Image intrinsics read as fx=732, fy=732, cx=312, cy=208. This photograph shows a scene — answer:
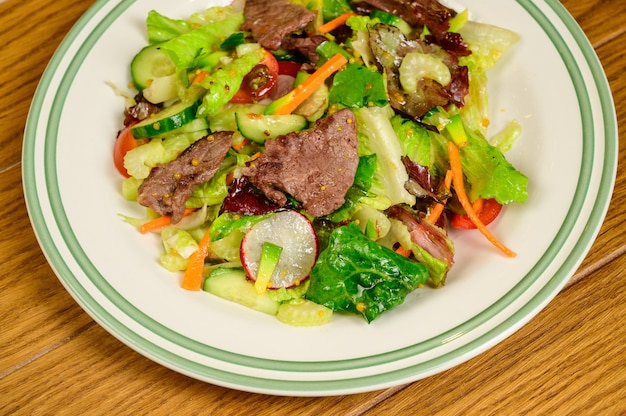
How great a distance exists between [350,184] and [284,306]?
1.84 feet

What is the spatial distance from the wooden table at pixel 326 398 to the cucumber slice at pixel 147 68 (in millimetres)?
818

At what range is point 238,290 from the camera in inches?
109

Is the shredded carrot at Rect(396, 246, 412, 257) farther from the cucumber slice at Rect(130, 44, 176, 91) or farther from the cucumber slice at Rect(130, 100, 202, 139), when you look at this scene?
the cucumber slice at Rect(130, 44, 176, 91)

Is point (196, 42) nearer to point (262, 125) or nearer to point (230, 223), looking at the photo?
point (262, 125)

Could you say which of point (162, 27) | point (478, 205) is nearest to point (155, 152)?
point (162, 27)

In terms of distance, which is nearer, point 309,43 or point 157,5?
point 309,43

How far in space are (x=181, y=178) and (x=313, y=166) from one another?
1.79 feet

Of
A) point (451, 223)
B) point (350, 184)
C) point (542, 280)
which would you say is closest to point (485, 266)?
point (542, 280)

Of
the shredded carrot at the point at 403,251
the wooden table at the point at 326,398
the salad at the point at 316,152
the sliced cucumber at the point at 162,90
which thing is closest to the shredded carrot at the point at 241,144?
the salad at the point at 316,152

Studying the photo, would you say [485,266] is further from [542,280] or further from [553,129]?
[553,129]

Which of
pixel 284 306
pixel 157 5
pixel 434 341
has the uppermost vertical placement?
pixel 157 5

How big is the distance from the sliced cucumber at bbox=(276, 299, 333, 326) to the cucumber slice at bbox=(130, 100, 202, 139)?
925 millimetres

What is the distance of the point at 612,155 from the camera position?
289 centimetres

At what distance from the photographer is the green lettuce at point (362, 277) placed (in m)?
2.63
